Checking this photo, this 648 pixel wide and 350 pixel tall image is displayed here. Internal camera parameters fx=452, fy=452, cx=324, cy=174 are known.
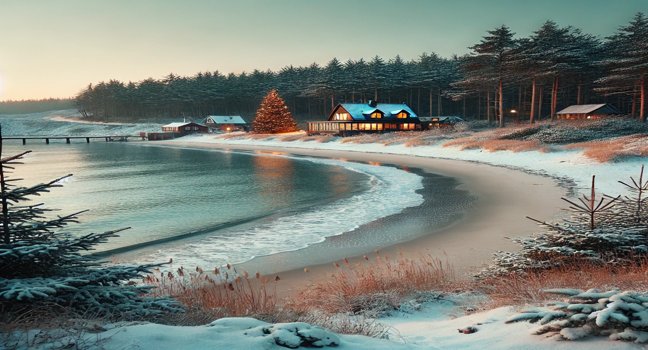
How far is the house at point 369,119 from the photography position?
79.4 meters

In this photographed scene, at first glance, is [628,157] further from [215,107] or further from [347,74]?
[215,107]

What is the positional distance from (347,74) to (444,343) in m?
101

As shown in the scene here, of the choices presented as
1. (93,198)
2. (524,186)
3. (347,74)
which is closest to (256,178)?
(93,198)

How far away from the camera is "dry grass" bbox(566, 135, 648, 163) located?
1201 inches

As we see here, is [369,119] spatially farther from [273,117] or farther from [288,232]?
[288,232]

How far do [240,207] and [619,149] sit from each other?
28.6 metres

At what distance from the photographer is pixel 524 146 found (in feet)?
133

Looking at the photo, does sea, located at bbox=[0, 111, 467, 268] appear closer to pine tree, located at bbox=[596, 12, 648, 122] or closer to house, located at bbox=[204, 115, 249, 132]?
pine tree, located at bbox=[596, 12, 648, 122]

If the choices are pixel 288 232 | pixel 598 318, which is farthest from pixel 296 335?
pixel 288 232

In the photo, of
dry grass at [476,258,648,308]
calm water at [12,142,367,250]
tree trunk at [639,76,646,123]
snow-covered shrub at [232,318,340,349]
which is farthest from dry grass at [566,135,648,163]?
snow-covered shrub at [232,318,340,349]

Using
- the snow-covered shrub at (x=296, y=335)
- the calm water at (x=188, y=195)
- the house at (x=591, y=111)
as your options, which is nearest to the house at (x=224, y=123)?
the calm water at (x=188, y=195)

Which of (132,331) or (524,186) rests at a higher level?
(132,331)

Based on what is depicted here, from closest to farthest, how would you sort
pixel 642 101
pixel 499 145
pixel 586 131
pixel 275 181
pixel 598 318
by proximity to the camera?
1. pixel 598 318
2. pixel 275 181
3. pixel 499 145
4. pixel 586 131
5. pixel 642 101

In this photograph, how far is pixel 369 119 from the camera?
7944 centimetres
